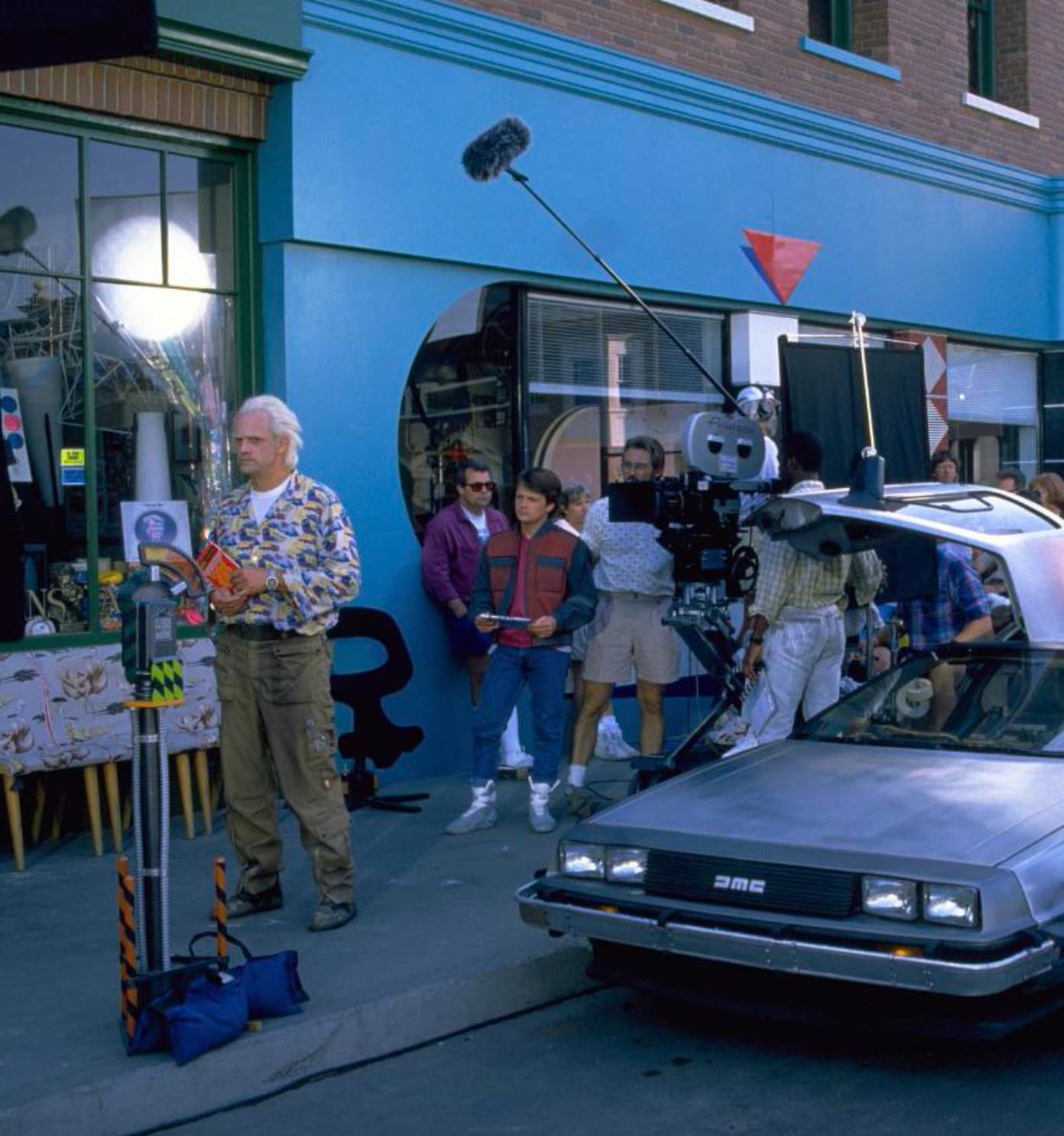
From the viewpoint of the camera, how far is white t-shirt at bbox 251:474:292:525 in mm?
6777

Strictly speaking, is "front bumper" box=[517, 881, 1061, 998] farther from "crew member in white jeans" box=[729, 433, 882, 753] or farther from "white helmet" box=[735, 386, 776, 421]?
"white helmet" box=[735, 386, 776, 421]

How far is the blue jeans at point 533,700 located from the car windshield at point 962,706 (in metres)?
2.17

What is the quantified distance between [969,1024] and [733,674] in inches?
139

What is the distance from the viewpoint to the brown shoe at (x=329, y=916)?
686 centimetres

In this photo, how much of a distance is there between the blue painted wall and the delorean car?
354cm

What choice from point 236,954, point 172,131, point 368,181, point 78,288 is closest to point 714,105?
point 368,181

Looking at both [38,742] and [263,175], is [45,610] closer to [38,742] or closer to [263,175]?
[38,742]

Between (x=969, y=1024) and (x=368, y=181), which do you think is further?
(x=368, y=181)

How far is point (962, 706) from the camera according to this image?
6.46 m

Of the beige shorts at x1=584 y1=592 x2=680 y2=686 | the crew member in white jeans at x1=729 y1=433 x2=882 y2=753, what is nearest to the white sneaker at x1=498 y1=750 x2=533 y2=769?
the beige shorts at x1=584 y1=592 x2=680 y2=686

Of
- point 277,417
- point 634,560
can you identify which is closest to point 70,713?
point 277,417

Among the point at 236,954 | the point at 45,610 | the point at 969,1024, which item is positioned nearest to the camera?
the point at 969,1024

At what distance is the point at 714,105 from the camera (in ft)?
40.0

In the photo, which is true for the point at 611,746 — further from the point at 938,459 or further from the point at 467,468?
the point at 938,459
